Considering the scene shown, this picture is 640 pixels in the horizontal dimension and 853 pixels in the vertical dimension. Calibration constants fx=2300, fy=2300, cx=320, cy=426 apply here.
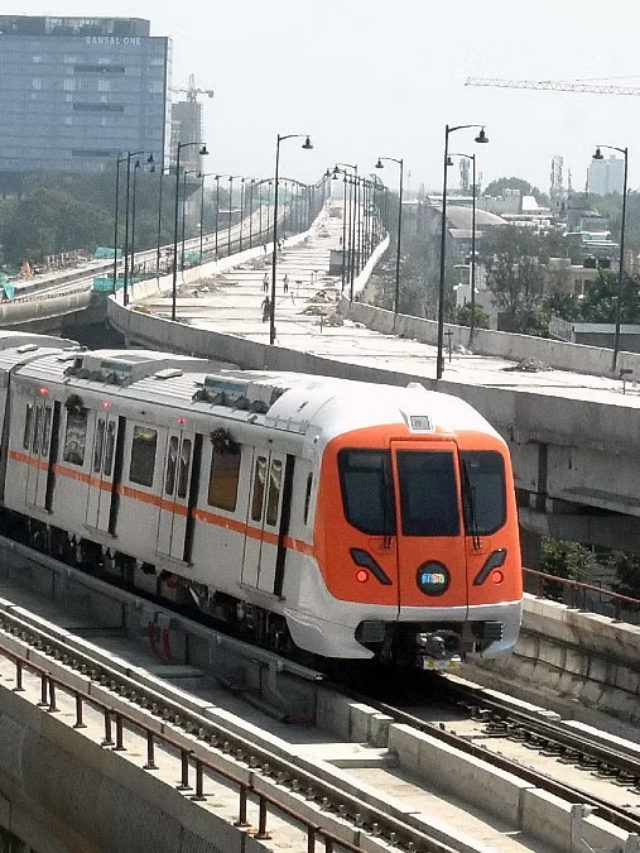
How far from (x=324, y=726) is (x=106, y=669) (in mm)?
2381

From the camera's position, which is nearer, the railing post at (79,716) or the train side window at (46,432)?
the railing post at (79,716)

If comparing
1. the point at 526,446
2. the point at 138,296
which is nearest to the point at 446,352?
the point at 526,446

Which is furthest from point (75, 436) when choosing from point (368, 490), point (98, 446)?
point (368, 490)

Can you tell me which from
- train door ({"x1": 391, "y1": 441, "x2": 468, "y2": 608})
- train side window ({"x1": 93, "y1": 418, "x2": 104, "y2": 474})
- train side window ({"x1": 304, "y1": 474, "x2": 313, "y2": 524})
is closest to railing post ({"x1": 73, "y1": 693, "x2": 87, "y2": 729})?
train side window ({"x1": 304, "y1": 474, "x2": 313, "y2": 524})

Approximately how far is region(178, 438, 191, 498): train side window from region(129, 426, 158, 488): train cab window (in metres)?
0.97

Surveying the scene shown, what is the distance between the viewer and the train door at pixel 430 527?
22.7m

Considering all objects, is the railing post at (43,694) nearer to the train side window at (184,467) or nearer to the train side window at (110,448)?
the train side window at (184,467)

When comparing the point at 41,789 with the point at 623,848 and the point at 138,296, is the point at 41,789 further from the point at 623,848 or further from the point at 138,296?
the point at 138,296

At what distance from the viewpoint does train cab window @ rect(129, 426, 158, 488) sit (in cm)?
2741

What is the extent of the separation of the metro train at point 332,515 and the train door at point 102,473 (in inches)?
33.1

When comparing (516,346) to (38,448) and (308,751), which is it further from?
(308,751)

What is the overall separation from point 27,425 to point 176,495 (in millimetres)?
6692

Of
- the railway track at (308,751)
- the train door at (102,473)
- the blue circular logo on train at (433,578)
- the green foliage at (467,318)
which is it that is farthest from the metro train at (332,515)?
the green foliage at (467,318)

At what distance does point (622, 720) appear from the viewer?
1029 inches
